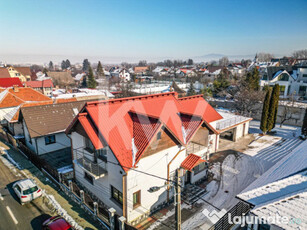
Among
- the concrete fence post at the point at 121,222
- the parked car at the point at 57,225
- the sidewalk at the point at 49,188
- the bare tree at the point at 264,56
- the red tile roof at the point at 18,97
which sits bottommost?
the sidewalk at the point at 49,188

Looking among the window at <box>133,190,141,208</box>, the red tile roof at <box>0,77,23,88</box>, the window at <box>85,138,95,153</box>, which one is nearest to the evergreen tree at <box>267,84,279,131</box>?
the window at <box>133,190,141,208</box>

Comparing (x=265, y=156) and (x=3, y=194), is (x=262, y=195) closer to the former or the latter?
(x=265, y=156)

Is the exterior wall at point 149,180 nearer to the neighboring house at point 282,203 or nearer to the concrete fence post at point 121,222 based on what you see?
the concrete fence post at point 121,222

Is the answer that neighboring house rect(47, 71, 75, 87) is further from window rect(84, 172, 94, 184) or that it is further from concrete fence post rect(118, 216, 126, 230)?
concrete fence post rect(118, 216, 126, 230)

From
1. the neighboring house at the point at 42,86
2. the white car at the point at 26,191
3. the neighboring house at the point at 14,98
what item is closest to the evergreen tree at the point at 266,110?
the white car at the point at 26,191

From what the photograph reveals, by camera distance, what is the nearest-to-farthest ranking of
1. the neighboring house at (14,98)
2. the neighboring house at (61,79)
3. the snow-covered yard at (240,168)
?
the snow-covered yard at (240,168) < the neighboring house at (14,98) < the neighboring house at (61,79)

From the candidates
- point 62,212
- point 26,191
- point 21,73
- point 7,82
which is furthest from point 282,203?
point 21,73
